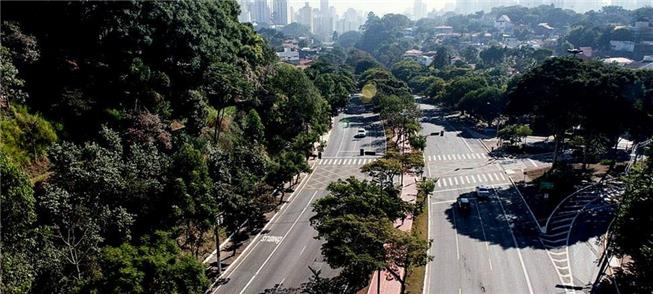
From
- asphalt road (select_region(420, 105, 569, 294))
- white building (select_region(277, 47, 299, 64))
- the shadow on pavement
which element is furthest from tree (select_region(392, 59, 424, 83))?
the shadow on pavement

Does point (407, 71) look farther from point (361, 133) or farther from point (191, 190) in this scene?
point (191, 190)

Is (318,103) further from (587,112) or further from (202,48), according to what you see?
(587,112)

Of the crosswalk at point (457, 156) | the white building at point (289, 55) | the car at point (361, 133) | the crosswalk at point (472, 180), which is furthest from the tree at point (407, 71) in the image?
the crosswalk at point (472, 180)

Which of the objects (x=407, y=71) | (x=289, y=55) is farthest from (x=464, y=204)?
(x=289, y=55)

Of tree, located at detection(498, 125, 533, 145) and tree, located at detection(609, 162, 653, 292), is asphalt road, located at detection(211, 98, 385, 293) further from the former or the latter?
tree, located at detection(498, 125, 533, 145)

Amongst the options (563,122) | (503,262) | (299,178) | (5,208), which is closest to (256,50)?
(299,178)

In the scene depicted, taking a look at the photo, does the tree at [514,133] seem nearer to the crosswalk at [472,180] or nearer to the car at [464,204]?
the crosswalk at [472,180]
